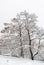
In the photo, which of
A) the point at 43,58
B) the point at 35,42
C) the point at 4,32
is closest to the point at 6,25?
the point at 4,32

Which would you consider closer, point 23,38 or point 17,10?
point 23,38

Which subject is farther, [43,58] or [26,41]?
[26,41]

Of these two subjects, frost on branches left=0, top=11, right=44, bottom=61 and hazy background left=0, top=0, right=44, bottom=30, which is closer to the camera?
frost on branches left=0, top=11, right=44, bottom=61

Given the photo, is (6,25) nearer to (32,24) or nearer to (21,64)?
(32,24)

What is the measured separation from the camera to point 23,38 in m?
9.48

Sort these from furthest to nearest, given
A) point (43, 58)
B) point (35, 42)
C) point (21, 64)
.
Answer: point (35, 42)
point (43, 58)
point (21, 64)

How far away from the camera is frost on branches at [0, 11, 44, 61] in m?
9.10

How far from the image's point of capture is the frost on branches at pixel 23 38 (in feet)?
29.9

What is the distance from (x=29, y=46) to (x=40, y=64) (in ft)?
6.46

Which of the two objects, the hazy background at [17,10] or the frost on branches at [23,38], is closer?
the frost on branches at [23,38]

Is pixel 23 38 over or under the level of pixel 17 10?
under

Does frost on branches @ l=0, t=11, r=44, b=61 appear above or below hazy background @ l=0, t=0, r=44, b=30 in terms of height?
below

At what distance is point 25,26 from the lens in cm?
939

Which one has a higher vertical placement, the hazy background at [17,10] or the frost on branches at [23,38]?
the hazy background at [17,10]
